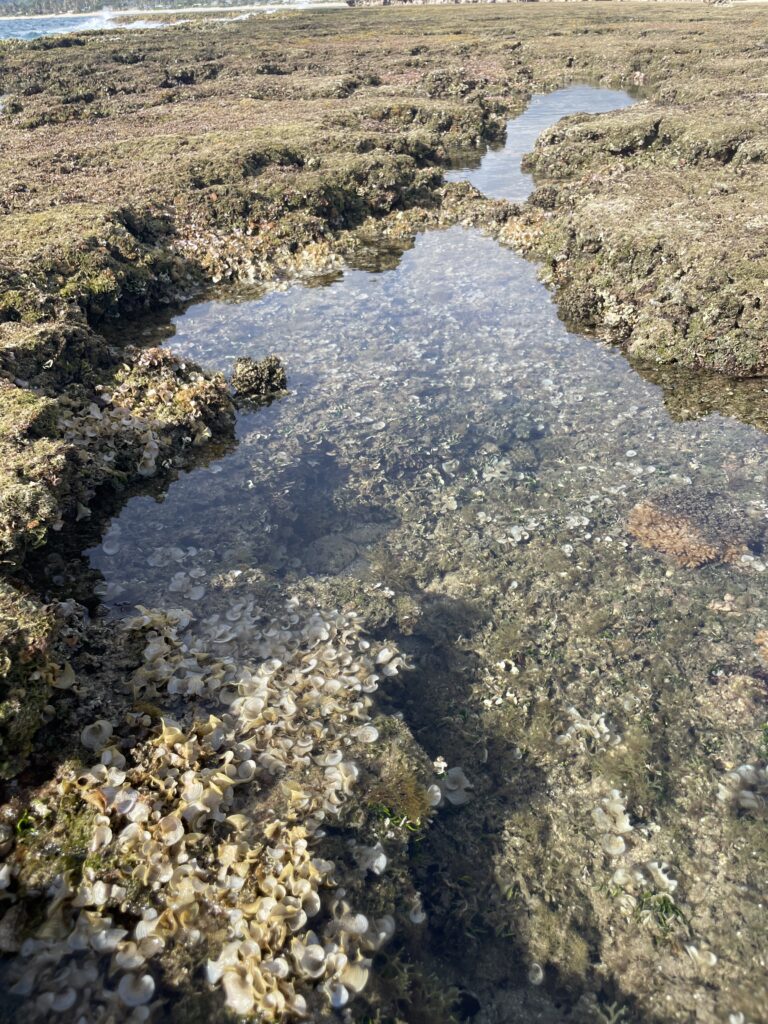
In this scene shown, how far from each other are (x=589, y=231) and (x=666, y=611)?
13060 mm

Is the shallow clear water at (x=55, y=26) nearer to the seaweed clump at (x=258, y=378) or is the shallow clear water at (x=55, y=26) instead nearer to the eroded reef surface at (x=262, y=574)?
the eroded reef surface at (x=262, y=574)

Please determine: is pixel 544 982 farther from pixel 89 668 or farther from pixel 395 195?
pixel 395 195

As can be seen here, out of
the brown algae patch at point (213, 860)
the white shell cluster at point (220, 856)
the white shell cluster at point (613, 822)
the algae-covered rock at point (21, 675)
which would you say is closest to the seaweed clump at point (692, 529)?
the white shell cluster at point (613, 822)

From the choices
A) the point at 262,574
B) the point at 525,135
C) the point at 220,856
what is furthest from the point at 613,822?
the point at 525,135

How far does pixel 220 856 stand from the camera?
4727mm

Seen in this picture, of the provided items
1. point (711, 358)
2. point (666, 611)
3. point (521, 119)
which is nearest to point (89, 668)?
point (666, 611)

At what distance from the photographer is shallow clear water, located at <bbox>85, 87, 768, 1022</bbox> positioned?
20.6 ft

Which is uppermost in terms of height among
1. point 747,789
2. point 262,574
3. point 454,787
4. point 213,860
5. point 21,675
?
point 21,675

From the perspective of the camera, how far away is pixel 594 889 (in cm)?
→ 547

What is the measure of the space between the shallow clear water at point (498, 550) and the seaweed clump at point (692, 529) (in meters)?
0.08

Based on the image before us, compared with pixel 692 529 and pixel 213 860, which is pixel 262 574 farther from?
pixel 692 529

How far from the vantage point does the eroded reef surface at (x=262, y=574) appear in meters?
4.66

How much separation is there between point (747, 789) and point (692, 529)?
408 centimetres

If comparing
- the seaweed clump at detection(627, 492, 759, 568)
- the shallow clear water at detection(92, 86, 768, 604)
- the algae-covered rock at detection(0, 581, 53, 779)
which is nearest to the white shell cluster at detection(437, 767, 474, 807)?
the shallow clear water at detection(92, 86, 768, 604)
